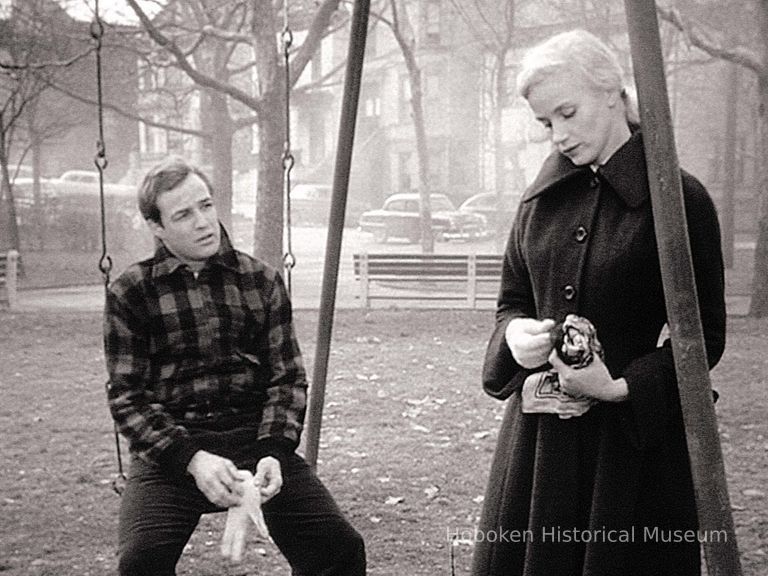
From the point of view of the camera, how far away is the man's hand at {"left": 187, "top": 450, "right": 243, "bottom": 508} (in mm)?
2318

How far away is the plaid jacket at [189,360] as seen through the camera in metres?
2.42

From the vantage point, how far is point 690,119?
54.3 feet

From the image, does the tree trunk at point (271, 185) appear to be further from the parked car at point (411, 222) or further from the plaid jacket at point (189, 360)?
the plaid jacket at point (189, 360)

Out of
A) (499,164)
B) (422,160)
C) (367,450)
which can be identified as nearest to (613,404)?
(367,450)

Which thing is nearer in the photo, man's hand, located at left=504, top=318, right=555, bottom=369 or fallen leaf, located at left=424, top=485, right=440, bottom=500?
man's hand, located at left=504, top=318, right=555, bottom=369

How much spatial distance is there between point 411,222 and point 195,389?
1328 cm

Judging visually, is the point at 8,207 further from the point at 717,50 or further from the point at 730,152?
the point at 730,152

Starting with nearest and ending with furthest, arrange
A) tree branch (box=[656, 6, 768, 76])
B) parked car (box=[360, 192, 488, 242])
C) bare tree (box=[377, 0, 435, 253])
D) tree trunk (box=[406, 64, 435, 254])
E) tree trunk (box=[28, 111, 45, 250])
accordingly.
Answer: tree branch (box=[656, 6, 768, 76]) < bare tree (box=[377, 0, 435, 253]) < tree trunk (box=[406, 64, 435, 254]) < parked car (box=[360, 192, 488, 242]) < tree trunk (box=[28, 111, 45, 250])

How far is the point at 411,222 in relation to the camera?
15625 millimetres

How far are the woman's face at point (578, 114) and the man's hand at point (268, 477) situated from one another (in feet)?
3.35

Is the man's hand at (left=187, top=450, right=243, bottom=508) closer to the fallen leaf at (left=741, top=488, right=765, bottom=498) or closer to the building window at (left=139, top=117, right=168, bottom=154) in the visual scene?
the fallen leaf at (left=741, top=488, right=765, bottom=498)

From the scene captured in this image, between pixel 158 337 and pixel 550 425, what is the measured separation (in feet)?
3.31

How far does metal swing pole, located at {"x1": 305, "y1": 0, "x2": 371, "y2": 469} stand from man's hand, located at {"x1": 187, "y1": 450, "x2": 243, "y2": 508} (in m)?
0.36

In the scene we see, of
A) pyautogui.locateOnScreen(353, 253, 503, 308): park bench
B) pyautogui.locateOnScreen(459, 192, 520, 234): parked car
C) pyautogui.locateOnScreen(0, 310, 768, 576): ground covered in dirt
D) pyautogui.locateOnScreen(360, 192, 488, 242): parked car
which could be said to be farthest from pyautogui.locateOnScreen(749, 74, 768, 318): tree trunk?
pyautogui.locateOnScreen(360, 192, 488, 242): parked car
